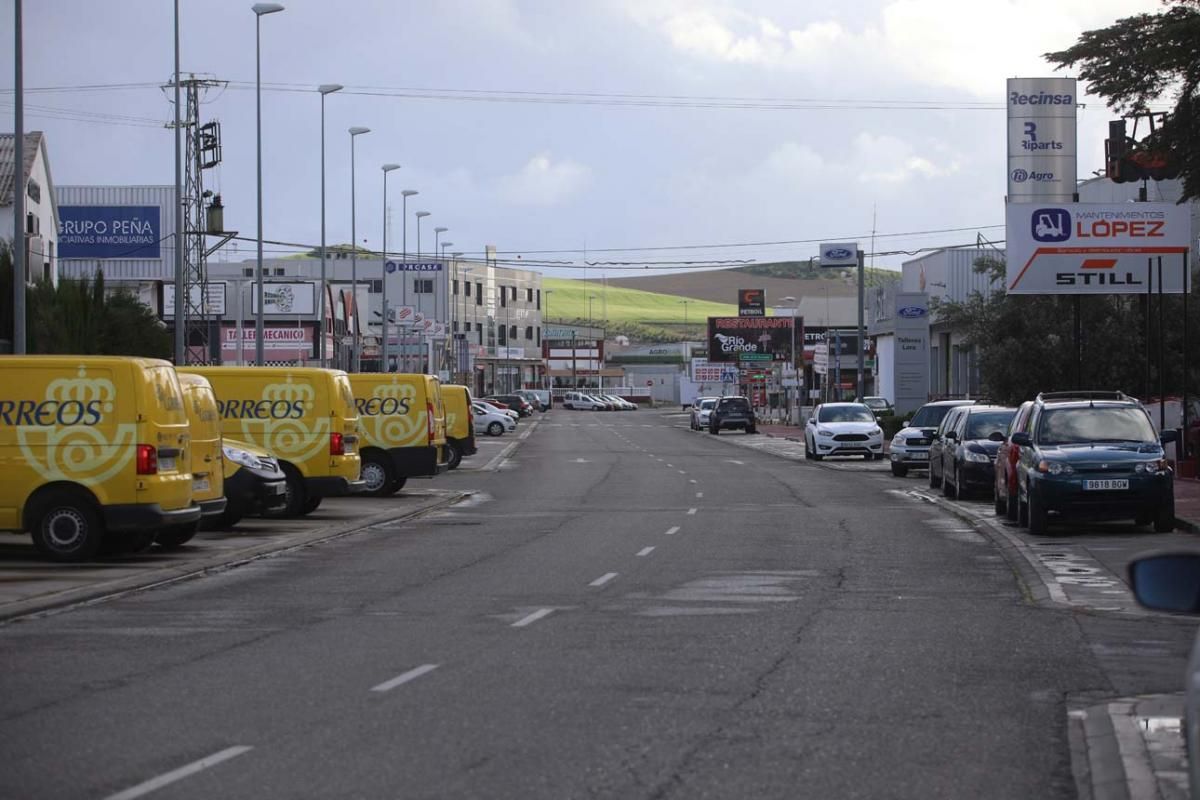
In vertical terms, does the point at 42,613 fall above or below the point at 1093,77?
below

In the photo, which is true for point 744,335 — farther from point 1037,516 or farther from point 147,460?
point 147,460

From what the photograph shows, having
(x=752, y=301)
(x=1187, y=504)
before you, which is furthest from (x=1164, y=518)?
(x=752, y=301)

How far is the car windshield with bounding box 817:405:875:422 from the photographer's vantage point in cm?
5175

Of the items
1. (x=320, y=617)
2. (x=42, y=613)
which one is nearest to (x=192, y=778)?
(x=320, y=617)

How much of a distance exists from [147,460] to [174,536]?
2564mm

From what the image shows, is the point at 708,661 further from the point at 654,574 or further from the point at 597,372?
the point at 597,372

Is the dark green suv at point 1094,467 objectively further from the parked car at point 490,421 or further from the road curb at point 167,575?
the parked car at point 490,421

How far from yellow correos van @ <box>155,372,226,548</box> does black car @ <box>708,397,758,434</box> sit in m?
62.2

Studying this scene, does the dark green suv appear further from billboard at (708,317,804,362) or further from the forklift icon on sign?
billboard at (708,317,804,362)

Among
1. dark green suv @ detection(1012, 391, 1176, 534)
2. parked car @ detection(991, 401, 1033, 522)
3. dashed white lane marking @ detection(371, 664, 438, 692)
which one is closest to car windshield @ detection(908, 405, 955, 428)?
parked car @ detection(991, 401, 1033, 522)

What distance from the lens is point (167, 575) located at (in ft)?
58.2

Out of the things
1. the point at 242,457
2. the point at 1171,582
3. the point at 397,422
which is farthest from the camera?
the point at 397,422

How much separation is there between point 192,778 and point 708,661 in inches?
179

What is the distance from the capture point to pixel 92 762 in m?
8.08
